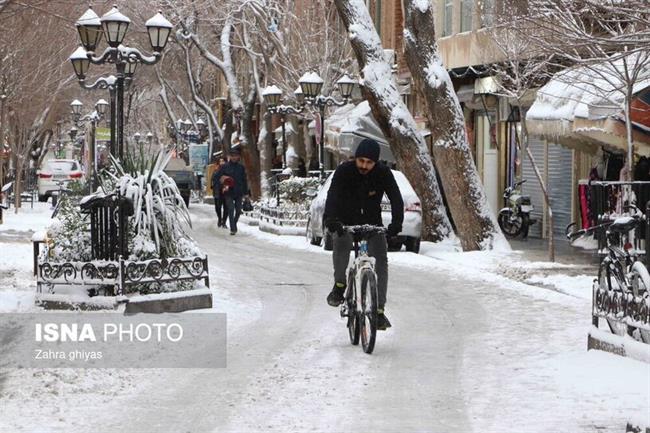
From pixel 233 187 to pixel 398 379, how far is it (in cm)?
1989

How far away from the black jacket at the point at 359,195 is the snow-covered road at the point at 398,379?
1.08 metres

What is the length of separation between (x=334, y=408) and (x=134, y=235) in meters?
5.84

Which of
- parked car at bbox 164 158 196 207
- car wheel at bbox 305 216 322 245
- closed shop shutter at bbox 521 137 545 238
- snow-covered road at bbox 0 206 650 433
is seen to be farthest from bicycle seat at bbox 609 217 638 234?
parked car at bbox 164 158 196 207

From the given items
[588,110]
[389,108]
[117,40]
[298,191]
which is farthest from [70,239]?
[298,191]

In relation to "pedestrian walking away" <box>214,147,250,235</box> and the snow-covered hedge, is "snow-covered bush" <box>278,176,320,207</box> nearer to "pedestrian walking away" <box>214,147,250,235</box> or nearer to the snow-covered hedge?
"pedestrian walking away" <box>214,147,250,235</box>

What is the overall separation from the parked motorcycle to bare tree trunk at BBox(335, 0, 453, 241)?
494 centimetres

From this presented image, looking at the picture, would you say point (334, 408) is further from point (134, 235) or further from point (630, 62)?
point (630, 62)

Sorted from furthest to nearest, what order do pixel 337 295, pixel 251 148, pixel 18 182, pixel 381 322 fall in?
pixel 251 148
pixel 18 182
pixel 337 295
pixel 381 322

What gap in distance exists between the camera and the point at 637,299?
9.85 meters

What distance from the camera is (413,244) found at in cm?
2322

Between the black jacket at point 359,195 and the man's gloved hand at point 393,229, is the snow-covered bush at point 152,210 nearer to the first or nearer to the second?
the black jacket at point 359,195

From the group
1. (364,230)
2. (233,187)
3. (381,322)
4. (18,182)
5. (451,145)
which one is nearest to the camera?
(364,230)

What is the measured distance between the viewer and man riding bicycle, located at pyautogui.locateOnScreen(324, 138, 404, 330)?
11.3 metres

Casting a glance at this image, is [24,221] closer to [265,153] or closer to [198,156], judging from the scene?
[265,153]
